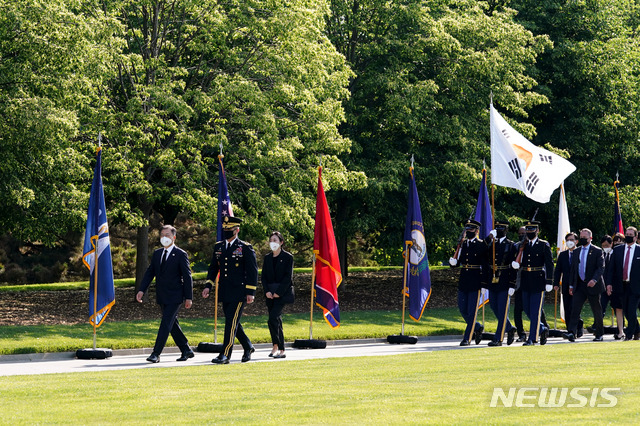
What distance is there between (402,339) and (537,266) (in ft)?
10.3

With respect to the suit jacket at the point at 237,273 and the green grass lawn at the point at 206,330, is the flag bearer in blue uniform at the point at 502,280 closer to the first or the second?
the green grass lawn at the point at 206,330

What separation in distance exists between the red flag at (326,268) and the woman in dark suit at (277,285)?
8.85 ft

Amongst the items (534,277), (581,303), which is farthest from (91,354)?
(581,303)

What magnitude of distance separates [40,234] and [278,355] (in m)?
10.3

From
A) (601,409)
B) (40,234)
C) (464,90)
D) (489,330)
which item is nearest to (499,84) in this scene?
(464,90)

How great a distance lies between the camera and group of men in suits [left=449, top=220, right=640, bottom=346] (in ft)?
55.7

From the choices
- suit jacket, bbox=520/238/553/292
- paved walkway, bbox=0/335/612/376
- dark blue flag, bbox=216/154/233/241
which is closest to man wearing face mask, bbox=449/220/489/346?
paved walkway, bbox=0/335/612/376

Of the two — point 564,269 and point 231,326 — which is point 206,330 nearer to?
point 231,326

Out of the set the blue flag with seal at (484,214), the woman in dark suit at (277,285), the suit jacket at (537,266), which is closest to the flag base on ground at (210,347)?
the woman in dark suit at (277,285)

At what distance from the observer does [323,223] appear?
1750 cm

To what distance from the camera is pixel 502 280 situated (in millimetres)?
17406

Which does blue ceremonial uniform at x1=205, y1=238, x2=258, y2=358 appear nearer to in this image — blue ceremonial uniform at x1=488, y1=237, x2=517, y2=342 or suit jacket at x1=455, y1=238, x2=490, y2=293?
suit jacket at x1=455, y1=238, x2=490, y2=293

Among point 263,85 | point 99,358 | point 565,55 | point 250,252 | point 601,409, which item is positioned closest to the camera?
point 601,409

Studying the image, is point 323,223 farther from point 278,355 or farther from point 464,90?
point 464,90
